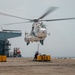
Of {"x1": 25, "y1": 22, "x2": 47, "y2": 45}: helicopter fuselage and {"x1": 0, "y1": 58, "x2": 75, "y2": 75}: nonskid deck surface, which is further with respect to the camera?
Result: {"x1": 25, "y1": 22, "x2": 47, "y2": 45}: helicopter fuselage

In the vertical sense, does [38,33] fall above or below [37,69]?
above

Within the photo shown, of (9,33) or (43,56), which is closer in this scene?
(43,56)

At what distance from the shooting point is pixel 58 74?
67.5ft

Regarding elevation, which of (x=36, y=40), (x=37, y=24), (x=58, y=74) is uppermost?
(x=37, y=24)

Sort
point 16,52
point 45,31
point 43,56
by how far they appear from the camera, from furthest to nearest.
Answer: point 16,52 → point 45,31 → point 43,56

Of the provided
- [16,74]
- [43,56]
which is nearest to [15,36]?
[43,56]

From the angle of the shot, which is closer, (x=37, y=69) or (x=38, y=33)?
(x=37, y=69)

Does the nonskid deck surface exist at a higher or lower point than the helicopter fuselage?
lower

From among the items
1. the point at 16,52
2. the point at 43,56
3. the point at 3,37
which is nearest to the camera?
the point at 43,56

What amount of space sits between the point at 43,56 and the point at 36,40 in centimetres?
1108

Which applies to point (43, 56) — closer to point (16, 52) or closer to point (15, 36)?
point (15, 36)

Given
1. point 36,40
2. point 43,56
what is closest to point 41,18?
point 36,40

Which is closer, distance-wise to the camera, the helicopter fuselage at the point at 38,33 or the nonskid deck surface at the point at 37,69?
the nonskid deck surface at the point at 37,69

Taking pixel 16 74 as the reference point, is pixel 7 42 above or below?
above
